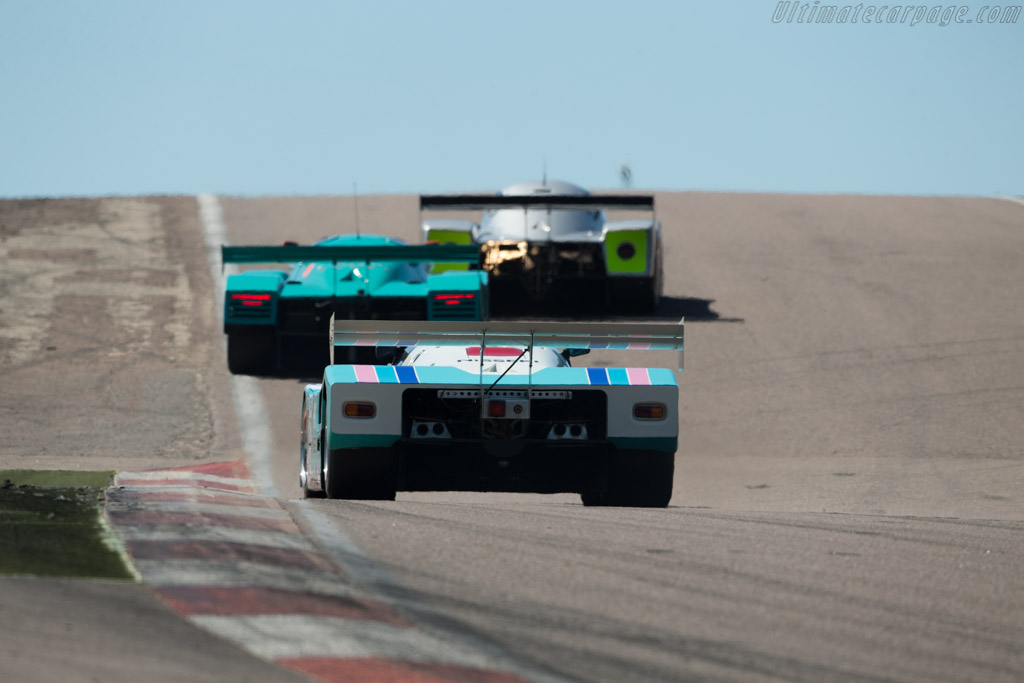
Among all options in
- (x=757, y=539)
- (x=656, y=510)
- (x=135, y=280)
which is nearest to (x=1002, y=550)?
(x=757, y=539)

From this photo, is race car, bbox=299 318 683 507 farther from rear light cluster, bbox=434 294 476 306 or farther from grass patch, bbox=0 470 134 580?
rear light cluster, bbox=434 294 476 306

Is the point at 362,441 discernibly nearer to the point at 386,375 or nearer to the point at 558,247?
the point at 386,375

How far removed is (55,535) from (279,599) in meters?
1.53

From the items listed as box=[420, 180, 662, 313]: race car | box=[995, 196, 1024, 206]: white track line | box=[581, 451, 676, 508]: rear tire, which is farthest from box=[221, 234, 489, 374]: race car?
box=[995, 196, 1024, 206]: white track line

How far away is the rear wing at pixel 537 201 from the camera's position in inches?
708

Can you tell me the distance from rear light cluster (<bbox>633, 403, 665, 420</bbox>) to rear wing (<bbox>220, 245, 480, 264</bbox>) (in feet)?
21.1

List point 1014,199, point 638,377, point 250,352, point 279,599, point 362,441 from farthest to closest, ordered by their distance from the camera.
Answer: point 1014,199
point 250,352
point 638,377
point 362,441
point 279,599

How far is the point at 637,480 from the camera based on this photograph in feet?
28.9

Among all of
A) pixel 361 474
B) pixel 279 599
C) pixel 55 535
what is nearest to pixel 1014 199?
pixel 361 474

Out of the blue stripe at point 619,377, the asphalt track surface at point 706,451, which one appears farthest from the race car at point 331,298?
the blue stripe at point 619,377

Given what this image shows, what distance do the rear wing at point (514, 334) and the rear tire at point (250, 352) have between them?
7765 mm

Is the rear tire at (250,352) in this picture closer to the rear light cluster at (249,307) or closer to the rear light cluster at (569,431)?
the rear light cluster at (249,307)

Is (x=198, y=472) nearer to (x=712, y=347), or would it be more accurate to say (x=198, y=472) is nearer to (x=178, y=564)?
(x=178, y=564)

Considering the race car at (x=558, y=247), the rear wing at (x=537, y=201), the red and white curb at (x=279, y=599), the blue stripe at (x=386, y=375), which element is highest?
the rear wing at (x=537, y=201)
